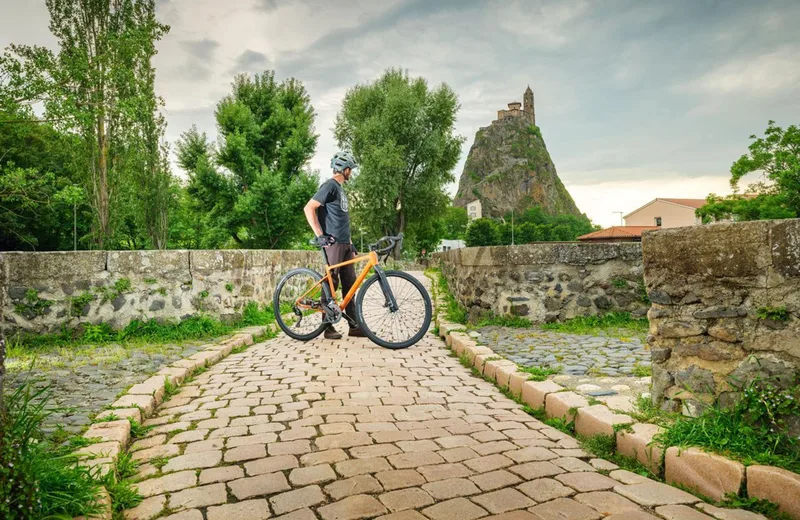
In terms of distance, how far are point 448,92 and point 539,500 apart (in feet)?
111

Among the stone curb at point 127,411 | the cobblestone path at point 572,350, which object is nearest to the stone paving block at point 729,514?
the cobblestone path at point 572,350

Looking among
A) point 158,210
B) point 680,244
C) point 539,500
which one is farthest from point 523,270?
point 158,210

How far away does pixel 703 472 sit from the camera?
7.94ft

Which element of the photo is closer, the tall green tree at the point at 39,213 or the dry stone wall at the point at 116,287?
the dry stone wall at the point at 116,287

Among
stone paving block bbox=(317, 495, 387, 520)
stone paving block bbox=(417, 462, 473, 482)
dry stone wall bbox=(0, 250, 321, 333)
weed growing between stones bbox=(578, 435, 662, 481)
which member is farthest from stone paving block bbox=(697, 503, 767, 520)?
dry stone wall bbox=(0, 250, 321, 333)

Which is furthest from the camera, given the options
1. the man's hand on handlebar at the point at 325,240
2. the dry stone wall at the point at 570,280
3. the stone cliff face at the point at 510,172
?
the stone cliff face at the point at 510,172

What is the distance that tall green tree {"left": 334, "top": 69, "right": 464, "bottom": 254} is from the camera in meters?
31.5

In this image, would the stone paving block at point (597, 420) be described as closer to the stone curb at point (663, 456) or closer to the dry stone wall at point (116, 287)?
the stone curb at point (663, 456)

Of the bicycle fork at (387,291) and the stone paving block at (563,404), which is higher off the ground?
the bicycle fork at (387,291)

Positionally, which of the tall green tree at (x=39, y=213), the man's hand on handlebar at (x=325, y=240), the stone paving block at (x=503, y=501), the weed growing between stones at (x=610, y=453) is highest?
the tall green tree at (x=39, y=213)

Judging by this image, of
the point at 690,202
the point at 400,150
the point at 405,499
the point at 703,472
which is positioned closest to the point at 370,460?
the point at 405,499

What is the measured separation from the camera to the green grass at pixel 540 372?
412 cm

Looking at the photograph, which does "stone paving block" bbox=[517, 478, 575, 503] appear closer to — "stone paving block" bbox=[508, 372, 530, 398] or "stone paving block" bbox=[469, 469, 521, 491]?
"stone paving block" bbox=[469, 469, 521, 491]

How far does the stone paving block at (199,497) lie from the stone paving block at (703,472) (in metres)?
2.11
